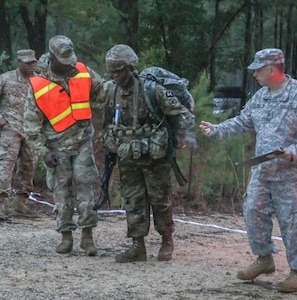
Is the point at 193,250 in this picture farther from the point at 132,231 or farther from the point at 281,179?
the point at 281,179

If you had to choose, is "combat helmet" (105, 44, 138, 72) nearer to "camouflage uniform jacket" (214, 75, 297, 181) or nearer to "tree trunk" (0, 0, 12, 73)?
"camouflage uniform jacket" (214, 75, 297, 181)

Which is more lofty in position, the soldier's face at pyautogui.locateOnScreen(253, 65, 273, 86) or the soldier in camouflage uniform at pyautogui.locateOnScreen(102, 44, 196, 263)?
the soldier's face at pyautogui.locateOnScreen(253, 65, 273, 86)

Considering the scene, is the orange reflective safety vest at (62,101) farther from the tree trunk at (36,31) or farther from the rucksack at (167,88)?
the tree trunk at (36,31)

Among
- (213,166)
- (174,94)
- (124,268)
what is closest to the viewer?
(124,268)

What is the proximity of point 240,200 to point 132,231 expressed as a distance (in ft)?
14.3

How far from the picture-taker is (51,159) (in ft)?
23.7

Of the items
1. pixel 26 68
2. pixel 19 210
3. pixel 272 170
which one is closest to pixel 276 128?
pixel 272 170

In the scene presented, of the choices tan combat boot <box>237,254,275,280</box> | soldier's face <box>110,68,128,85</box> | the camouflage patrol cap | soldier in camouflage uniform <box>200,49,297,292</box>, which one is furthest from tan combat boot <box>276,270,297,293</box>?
soldier's face <box>110,68,128,85</box>

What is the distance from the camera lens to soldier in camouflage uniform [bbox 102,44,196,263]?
6.93 m

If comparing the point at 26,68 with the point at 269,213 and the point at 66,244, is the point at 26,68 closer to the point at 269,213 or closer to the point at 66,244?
the point at 66,244

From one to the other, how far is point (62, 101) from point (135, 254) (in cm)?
153

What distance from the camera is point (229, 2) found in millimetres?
18953

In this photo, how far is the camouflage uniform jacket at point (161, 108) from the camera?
6910mm

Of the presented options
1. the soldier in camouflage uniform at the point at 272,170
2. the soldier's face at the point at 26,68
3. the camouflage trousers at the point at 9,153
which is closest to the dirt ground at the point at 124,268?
the soldier in camouflage uniform at the point at 272,170
